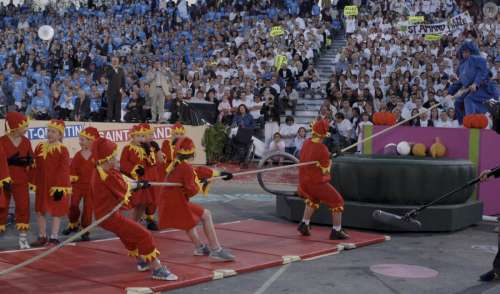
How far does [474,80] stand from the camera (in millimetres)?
11906

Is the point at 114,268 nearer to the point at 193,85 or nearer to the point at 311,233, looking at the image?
the point at 311,233

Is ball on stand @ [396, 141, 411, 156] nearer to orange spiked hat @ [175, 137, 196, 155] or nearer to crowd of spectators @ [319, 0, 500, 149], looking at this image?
crowd of spectators @ [319, 0, 500, 149]

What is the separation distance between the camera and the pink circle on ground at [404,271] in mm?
7164

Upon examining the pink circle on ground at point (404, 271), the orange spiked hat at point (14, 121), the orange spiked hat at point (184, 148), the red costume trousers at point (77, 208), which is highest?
the orange spiked hat at point (14, 121)

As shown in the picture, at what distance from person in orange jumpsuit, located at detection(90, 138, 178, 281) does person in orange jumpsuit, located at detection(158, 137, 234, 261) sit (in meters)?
0.70

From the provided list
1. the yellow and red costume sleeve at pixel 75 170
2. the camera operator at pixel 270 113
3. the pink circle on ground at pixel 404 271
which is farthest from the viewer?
the camera operator at pixel 270 113

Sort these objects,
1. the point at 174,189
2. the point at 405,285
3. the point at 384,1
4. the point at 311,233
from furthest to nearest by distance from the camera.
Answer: the point at 384,1, the point at 311,233, the point at 174,189, the point at 405,285

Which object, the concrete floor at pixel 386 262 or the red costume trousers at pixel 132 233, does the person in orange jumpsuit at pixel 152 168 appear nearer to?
the concrete floor at pixel 386 262

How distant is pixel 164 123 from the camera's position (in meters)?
18.6

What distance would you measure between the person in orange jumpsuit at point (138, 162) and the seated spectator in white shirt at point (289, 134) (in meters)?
9.16

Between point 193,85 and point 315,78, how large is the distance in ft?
13.0

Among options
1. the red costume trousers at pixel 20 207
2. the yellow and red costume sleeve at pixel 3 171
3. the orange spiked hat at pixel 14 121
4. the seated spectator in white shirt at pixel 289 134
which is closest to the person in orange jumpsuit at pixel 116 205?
the yellow and red costume sleeve at pixel 3 171

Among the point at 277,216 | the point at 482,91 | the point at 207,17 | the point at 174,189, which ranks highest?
the point at 207,17

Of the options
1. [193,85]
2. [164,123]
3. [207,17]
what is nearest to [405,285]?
[164,123]
